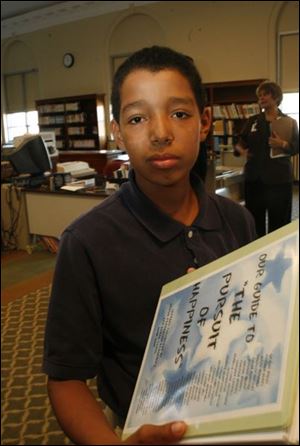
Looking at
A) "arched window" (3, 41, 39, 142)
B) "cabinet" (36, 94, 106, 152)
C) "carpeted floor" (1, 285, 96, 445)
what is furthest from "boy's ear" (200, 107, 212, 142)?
"arched window" (3, 41, 39, 142)

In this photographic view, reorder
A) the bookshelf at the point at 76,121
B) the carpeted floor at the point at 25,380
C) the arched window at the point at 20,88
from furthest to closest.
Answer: the arched window at the point at 20,88 → the bookshelf at the point at 76,121 → the carpeted floor at the point at 25,380

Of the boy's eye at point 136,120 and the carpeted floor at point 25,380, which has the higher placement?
the boy's eye at point 136,120

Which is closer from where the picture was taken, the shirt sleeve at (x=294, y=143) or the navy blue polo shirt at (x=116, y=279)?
the navy blue polo shirt at (x=116, y=279)

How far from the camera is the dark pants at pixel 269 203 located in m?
1.52

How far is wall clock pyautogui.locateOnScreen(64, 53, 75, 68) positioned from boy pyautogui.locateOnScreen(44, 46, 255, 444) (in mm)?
9619

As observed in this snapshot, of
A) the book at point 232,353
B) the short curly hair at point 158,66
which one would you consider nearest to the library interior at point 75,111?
the short curly hair at point 158,66

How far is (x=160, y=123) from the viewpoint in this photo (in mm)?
651

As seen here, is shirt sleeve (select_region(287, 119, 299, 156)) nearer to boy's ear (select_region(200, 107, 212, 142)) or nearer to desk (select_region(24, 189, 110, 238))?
boy's ear (select_region(200, 107, 212, 142))

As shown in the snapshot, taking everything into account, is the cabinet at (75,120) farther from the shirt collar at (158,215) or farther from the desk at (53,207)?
the shirt collar at (158,215)

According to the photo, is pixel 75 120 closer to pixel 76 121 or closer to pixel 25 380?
pixel 76 121

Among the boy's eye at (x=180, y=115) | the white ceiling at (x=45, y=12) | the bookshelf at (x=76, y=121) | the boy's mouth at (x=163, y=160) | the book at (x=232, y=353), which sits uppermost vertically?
the white ceiling at (x=45, y=12)

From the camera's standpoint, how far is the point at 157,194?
0.80 m

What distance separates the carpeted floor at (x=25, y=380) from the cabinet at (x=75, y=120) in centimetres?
615

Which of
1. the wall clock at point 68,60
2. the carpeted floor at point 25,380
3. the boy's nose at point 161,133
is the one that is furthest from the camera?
the wall clock at point 68,60
